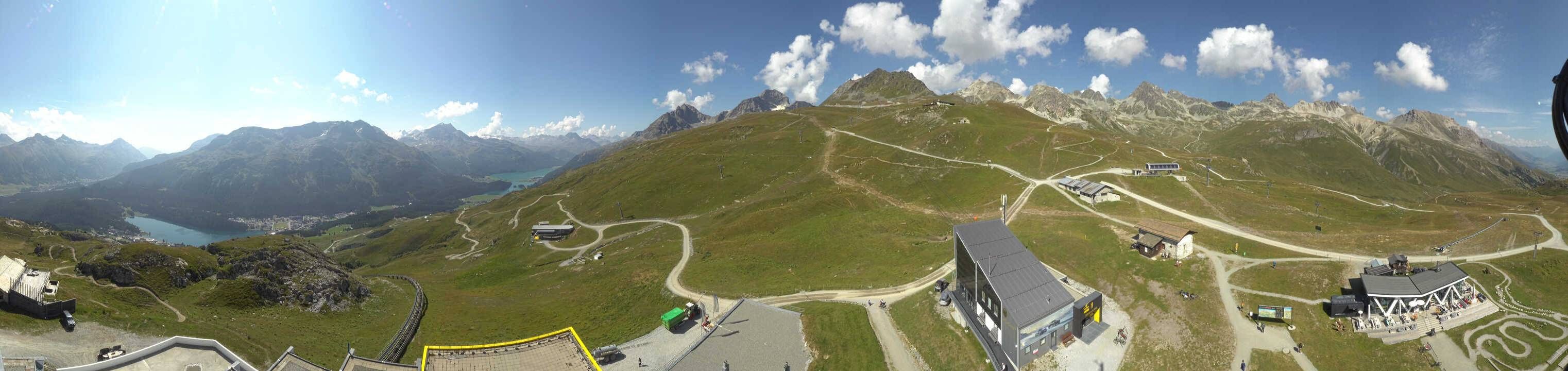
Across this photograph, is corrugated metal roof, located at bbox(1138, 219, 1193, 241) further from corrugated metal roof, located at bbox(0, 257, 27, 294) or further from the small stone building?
corrugated metal roof, located at bbox(0, 257, 27, 294)

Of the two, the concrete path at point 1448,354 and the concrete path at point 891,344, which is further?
the concrete path at point 891,344

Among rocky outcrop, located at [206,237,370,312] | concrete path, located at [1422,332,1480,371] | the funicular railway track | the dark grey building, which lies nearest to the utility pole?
concrete path, located at [1422,332,1480,371]

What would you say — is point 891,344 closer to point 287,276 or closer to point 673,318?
point 673,318

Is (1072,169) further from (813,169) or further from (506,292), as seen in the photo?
(506,292)

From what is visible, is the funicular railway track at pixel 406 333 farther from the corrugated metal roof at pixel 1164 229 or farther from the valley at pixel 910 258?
the corrugated metal roof at pixel 1164 229

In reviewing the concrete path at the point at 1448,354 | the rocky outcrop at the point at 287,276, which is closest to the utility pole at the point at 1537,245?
the concrete path at the point at 1448,354

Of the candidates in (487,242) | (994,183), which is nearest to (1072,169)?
(994,183)
